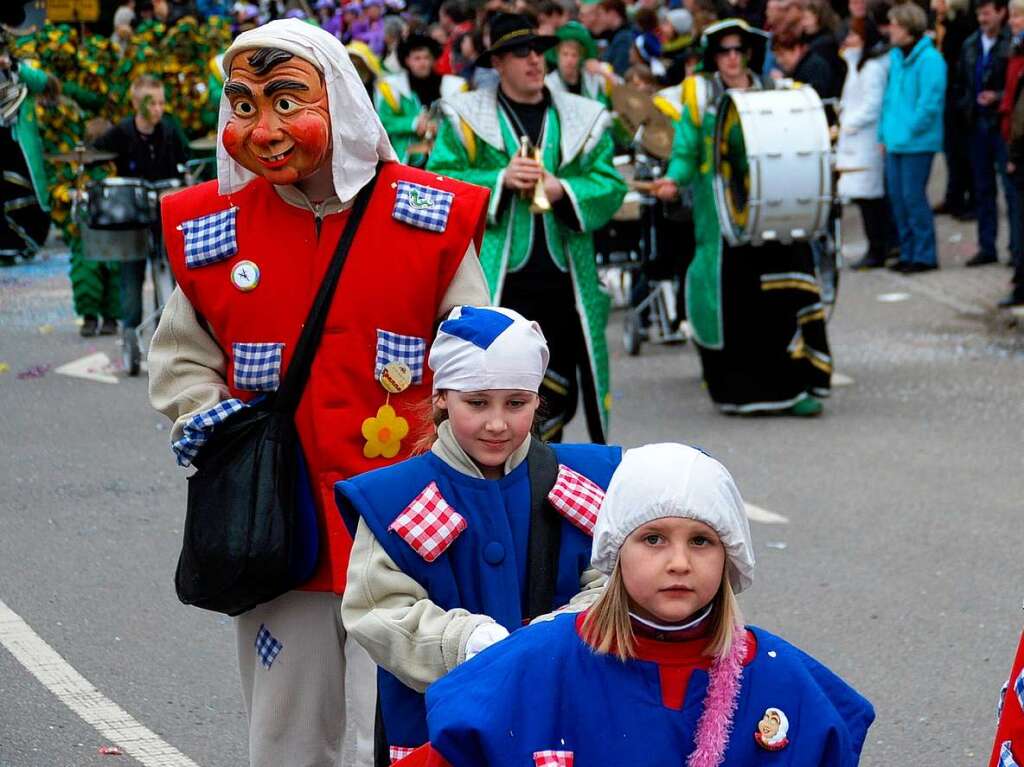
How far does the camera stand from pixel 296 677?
4336 mm

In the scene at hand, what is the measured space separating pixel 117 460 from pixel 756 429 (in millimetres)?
3298

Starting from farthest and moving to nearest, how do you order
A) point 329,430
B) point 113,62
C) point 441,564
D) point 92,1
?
point 92,1
point 113,62
point 329,430
point 441,564

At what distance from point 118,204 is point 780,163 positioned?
14.2 ft

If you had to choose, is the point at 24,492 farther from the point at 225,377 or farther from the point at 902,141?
the point at 902,141

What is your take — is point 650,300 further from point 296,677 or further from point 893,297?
point 296,677

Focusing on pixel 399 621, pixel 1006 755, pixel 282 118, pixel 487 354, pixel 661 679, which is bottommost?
pixel 1006 755

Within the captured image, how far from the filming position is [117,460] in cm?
970

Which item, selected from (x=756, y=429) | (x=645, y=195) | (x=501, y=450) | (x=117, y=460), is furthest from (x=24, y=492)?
(x=501, y=450)

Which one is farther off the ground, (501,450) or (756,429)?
(501,450)

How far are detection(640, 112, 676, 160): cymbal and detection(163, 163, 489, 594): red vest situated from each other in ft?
27.9

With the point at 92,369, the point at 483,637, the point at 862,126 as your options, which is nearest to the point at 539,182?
the point at 483,637

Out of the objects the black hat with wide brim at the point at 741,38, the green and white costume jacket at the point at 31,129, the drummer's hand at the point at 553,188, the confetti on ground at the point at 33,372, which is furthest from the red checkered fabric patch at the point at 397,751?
the green and white costume jacket at the point at 31,129

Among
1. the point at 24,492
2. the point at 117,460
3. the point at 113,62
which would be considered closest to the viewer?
the point at 24,492

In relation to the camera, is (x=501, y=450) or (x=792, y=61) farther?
(x=792, y=61)
